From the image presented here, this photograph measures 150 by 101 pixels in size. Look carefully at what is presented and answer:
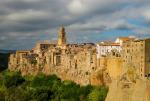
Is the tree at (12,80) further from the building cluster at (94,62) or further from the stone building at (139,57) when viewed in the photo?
the stone building at (139,57)

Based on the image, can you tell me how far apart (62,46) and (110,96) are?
37.5 m

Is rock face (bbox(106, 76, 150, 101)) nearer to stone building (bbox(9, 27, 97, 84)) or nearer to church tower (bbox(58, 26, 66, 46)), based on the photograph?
stone building (bbox(9, 27, 97, 84))

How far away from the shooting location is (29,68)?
62406mm

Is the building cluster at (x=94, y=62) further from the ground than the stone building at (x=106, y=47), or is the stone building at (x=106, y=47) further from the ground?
the stone building at (x=106, y=47)

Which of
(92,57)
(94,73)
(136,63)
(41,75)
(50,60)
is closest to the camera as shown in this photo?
(136,63)

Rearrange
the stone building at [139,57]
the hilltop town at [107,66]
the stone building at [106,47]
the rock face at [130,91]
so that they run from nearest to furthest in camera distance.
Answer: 1. the rock face at [130,91]
2. the hilltop town at [107,66]
3. the stone building at [139,57]
4. the stone building at [106,47]

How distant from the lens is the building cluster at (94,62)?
35.2 metres

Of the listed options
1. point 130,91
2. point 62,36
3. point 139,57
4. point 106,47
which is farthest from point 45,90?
point 62,36

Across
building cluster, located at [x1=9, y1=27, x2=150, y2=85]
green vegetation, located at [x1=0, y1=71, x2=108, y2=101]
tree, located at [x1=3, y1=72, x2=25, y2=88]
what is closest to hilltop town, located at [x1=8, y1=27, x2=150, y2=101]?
building cluster, located at [x1=9, y1=27, x2=150, y2=85]

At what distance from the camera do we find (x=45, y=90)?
48125 mm

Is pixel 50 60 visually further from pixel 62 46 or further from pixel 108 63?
pixel 108 63

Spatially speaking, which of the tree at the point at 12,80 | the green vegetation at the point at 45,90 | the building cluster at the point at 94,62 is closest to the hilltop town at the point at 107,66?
the building cluster at the point at 94,62

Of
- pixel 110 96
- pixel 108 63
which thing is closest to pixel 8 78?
pixel 108 63

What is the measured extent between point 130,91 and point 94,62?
14.2 m
